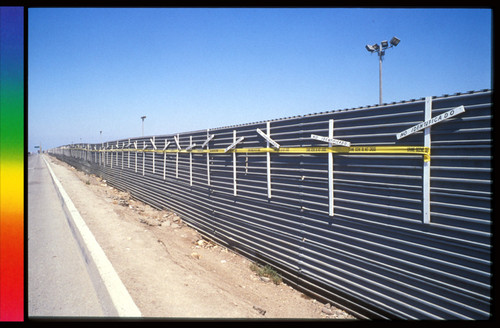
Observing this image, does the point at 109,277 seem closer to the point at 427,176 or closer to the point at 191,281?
the point at 191,281

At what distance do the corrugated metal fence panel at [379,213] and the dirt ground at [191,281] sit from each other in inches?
Answer: 16.9

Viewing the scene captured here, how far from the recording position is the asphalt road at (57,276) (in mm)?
4059

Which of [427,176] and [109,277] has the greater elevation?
[427,176]

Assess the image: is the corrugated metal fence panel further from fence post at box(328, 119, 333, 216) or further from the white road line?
the white road line

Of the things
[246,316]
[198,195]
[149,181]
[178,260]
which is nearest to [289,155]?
[246,316]

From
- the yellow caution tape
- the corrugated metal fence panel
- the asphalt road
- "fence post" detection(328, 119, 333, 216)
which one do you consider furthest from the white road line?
the yellow caution tape

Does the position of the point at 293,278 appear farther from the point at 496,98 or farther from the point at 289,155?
the point at 496,98

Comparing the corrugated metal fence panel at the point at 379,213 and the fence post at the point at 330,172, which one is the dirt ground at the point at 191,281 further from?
the fence post at the point at 330,172

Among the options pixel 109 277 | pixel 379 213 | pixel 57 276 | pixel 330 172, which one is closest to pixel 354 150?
pixel 330 172

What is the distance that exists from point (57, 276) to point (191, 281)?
2480mm

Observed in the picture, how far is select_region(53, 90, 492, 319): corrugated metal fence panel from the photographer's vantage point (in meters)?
3.11

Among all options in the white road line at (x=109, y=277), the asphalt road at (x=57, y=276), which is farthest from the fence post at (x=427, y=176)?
the asphalt road at (x=57, y=276)

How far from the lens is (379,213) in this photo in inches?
155

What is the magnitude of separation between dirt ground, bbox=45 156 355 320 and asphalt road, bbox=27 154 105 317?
539 mm
